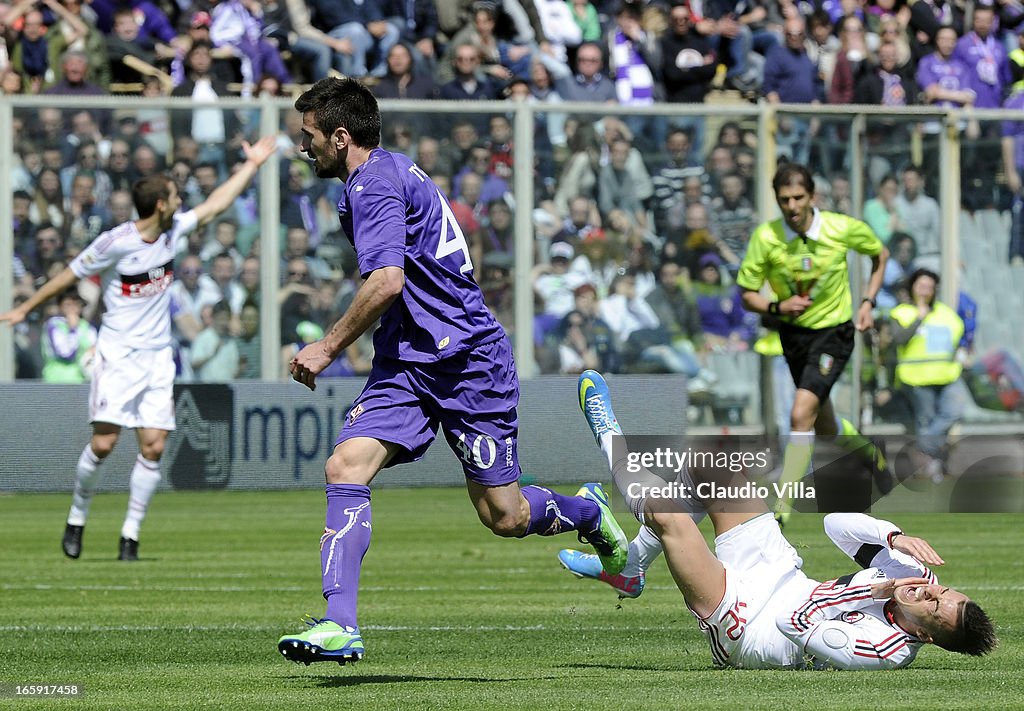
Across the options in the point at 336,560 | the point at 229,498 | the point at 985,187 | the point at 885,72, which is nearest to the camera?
the point at 336,560

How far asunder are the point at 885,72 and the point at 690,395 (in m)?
5.70

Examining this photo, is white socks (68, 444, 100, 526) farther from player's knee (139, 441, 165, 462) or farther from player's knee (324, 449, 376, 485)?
player's knee (324, 449, 376, 485)

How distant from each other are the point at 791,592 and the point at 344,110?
2.68 meters

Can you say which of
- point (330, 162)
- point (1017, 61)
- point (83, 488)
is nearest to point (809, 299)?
point (83, 488)

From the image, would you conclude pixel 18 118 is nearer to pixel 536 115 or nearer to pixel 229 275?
pixel 229 275

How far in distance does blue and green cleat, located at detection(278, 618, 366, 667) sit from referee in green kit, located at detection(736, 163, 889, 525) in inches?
291

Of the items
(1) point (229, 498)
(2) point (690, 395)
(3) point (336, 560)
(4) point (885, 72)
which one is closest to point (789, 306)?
(2) point (690, 395)

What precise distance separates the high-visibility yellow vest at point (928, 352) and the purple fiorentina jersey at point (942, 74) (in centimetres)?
424

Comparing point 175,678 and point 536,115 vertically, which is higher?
point 536,115

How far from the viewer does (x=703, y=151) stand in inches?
792

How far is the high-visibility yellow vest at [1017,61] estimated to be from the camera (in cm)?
2355

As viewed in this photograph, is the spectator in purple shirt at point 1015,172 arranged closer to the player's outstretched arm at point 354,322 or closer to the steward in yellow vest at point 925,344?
the steward in yellow vest at point 925,344

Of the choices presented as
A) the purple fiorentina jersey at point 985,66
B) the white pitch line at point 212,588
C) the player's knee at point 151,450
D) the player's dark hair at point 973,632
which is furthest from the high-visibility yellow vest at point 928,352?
the player's dark hair at point 973,632

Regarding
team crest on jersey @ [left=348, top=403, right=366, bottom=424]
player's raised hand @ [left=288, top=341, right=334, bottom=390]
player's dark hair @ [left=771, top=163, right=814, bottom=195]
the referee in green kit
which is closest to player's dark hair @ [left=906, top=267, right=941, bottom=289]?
the referee in green kit
